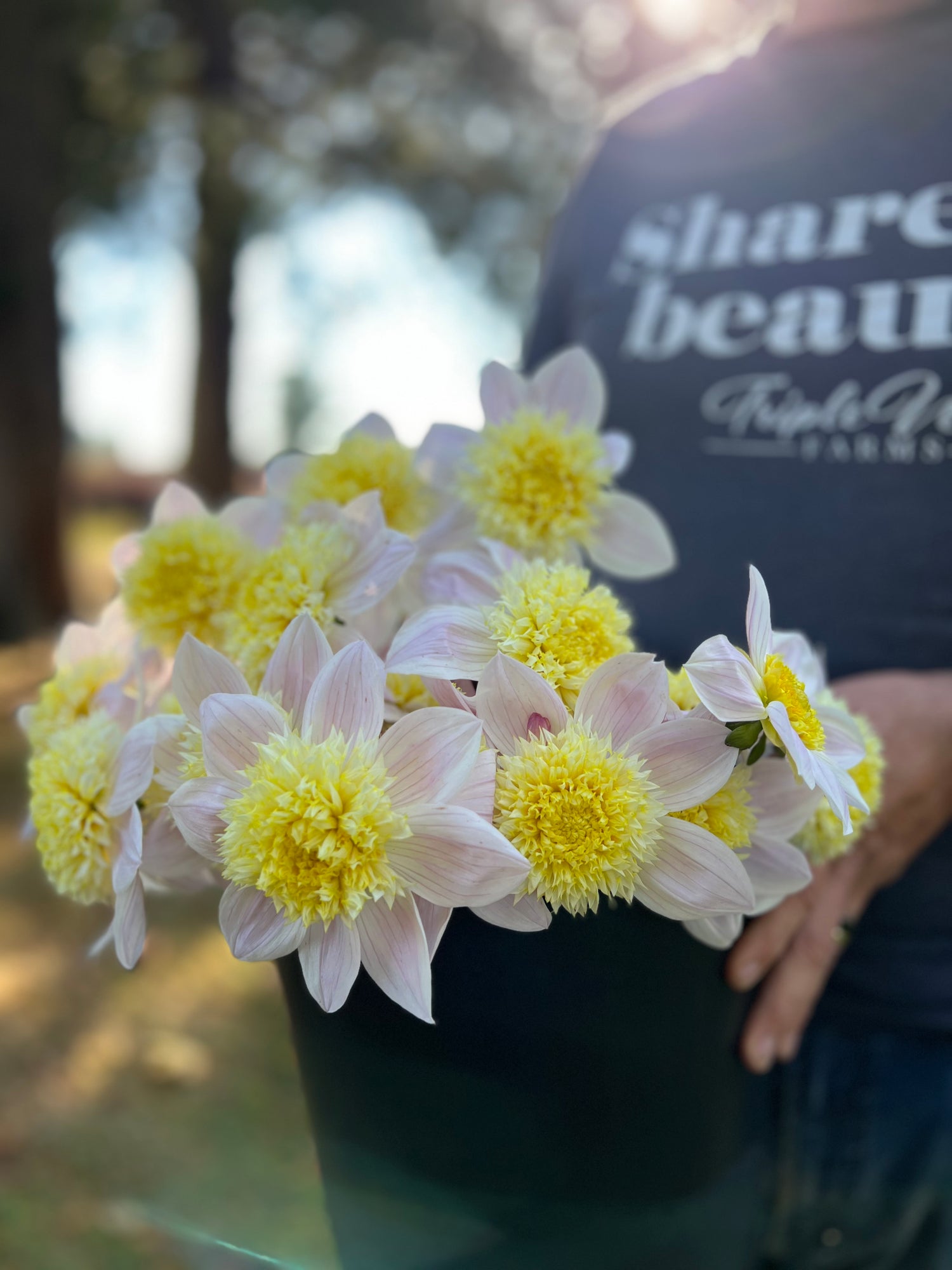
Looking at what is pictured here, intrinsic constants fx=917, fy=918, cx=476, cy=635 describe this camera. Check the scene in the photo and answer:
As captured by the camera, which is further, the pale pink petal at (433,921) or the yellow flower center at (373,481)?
the yellow flower center at (373,481)

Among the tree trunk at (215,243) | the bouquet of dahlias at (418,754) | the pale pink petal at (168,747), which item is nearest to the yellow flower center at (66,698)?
the bouquet of dahlias at (418,754)

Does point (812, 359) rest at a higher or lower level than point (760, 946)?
higher

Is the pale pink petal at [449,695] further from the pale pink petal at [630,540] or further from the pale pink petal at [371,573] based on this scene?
the pale pink petal at [630,540]

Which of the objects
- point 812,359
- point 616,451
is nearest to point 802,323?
point 812,359

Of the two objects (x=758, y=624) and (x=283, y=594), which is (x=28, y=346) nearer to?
(x=283, y=594)

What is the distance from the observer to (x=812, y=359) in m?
0.86

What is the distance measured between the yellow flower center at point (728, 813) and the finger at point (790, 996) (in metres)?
0.18

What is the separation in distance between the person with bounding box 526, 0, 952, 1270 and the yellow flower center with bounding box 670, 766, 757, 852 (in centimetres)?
11

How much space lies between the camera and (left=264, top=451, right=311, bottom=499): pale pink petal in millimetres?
561

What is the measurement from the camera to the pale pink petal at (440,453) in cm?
55

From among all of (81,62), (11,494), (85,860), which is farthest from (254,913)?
(81,62)

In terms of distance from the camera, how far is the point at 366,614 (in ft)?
1.60

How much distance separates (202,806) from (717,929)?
0.24 meters

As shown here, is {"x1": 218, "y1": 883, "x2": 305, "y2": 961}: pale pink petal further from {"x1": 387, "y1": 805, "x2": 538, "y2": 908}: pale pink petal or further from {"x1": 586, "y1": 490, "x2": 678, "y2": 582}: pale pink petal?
{"x1": 586, "y1": 490, "x2": 678, "y2": 582}: pale pink petal
